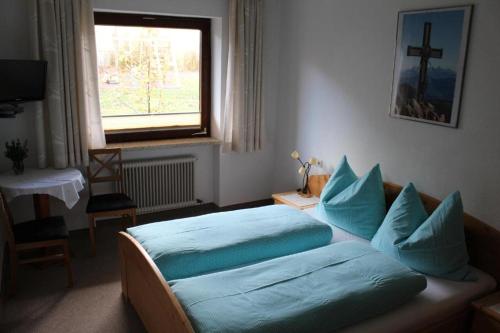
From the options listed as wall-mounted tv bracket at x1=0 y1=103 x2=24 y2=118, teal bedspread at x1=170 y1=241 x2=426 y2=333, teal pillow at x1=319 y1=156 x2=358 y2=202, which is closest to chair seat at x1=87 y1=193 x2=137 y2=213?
wall-mounted tv bracket at x1=0 y1=103 x2=24 y2=118

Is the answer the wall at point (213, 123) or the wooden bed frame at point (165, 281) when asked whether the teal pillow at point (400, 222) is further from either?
the wall at point (213, 123)

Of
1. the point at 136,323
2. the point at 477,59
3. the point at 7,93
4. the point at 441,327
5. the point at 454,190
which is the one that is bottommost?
the point at 136,323

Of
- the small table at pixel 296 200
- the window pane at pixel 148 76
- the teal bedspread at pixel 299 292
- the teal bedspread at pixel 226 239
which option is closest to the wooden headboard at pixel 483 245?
the teal bedspread at pixel 299 292

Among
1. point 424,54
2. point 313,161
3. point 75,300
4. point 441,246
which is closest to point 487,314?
point 441,246

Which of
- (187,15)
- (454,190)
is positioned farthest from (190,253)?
(187,15)

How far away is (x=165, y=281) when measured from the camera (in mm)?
2248

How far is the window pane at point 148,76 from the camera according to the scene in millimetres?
4250

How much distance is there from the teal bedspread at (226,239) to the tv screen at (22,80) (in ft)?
→ 4.78

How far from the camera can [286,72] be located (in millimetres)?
4715

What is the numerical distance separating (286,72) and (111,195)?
2.28m

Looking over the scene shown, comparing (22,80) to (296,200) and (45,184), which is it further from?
(296,200)

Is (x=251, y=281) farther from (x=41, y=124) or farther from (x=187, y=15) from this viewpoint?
(x=187, y=15)

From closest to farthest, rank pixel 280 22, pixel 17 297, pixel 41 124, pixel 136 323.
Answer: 1. pixel 136 323
2. pixel 17 297
3. pixel 41 124
4. pixel 280 22

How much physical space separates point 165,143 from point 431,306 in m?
3.00
